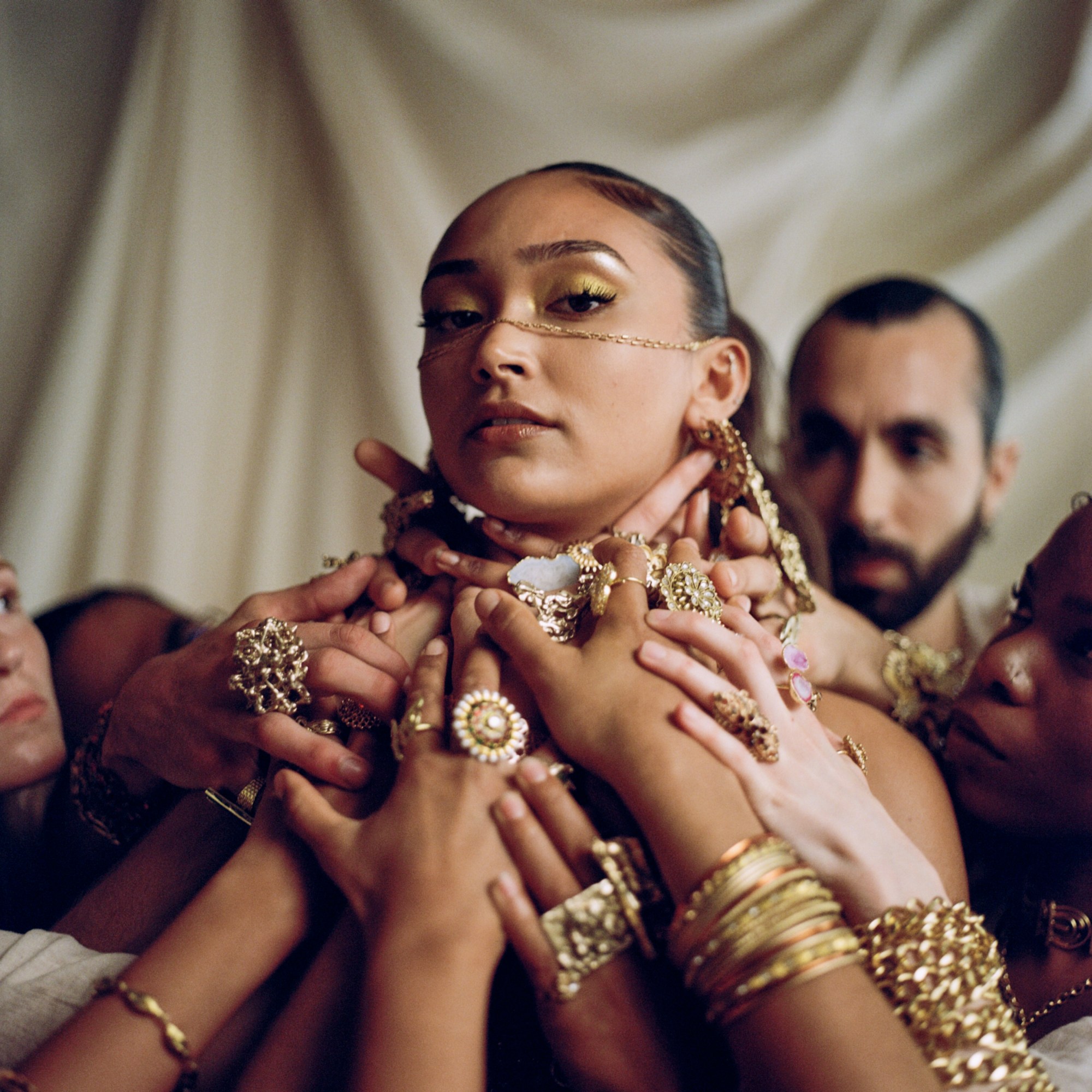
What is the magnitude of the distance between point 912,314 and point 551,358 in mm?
1881

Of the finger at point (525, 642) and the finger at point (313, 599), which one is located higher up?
the finger at point (313, 599)

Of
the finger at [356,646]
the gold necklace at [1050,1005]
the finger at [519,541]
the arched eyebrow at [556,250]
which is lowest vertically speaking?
the gold necklace at [1050,1005]

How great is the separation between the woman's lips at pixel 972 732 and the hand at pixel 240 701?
1049 millimetres

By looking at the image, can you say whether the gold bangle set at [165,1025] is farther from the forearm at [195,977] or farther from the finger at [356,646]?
the finger at [356,646]

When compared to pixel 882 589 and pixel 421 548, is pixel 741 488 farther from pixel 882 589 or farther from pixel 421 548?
pixel 882 589

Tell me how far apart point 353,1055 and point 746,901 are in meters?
0.49

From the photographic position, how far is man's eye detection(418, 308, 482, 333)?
1.70 metres

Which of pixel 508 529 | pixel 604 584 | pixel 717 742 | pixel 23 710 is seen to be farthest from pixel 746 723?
pixel 23 710

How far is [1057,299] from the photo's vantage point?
3.77 m

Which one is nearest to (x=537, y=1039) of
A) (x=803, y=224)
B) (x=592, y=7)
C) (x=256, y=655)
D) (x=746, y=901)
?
(x=746, y=901)

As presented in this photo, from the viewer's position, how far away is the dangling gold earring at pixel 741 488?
1808mm

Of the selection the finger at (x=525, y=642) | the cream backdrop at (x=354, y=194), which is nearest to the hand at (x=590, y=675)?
the finger at (x=525, y=642)

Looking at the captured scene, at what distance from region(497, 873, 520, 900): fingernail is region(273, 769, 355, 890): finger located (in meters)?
0.21

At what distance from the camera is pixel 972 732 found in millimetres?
1702
